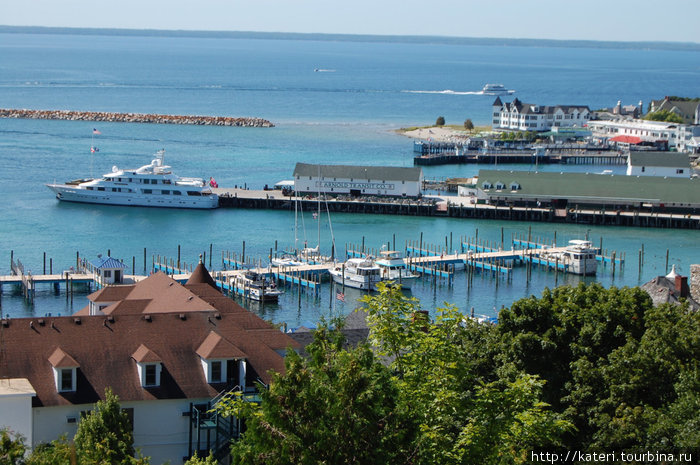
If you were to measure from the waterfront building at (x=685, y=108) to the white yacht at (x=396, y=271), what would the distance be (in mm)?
91656

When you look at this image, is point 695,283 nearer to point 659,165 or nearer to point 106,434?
point 106,434

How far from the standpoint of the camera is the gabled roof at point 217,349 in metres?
27.4

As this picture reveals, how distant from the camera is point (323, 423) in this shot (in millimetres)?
17500

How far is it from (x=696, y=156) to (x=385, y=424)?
108m

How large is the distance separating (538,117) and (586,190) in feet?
187

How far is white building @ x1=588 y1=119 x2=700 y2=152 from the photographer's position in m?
128

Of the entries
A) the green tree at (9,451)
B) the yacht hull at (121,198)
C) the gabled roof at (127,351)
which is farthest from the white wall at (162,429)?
the yacht hull at (121,198)

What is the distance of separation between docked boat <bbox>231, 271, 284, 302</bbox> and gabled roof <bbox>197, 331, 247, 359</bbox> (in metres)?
25.5

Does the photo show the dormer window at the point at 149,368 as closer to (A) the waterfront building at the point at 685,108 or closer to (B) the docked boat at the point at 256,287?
(B) the docked boat at the point at 256,287

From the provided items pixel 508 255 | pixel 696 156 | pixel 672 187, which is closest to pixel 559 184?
pixel 672 187

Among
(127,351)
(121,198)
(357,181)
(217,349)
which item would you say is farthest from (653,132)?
(127,351)

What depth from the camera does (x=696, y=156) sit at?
11919 cm

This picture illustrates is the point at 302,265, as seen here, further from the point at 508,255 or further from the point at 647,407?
the point at 647,407

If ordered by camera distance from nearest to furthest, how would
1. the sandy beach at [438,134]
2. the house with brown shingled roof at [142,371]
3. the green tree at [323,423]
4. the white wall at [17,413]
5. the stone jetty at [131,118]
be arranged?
the green tree at [323,423], the white wall at [17,413], the house with brown shingled roof at [142,371], the sandy beach at [438,134], the stone jetty at [131,118]
